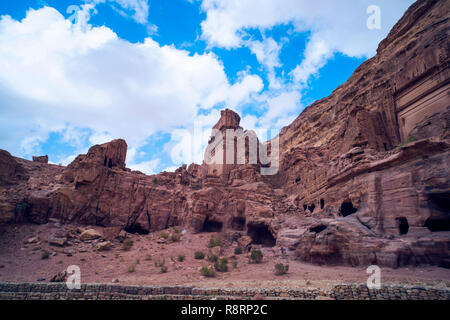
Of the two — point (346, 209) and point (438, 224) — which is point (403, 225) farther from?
point (346, 209)

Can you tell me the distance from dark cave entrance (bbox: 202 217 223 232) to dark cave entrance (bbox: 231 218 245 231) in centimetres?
130

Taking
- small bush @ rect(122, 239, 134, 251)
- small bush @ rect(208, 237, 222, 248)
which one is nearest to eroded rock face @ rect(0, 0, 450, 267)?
small bush @ rect(122, 239, 134, 251)

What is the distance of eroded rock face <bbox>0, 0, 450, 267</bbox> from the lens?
11602 millimetres

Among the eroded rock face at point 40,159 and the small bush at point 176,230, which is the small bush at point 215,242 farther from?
the eroded rock face at point 40,159

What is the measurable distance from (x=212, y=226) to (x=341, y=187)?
12.3 m

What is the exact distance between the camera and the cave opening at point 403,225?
39.2 feet

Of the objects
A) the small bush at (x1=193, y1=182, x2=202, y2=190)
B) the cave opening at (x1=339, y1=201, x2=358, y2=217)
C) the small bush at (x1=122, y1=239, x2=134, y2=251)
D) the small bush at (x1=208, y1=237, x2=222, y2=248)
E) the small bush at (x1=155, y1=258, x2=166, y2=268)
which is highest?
the small bush at (x1=193, y1=182, x2=202, y2=190)

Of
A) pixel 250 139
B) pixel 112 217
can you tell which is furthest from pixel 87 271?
pixel 250 139

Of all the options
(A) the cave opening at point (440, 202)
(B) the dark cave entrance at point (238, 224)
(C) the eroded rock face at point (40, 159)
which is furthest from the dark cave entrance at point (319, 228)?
(C) the eroded rock face at point (40, 159)

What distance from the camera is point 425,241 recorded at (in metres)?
10.3

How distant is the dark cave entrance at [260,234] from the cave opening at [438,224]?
12.2 meters

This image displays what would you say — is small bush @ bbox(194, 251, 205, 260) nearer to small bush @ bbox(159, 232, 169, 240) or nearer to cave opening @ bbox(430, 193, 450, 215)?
small bush @ bbox(159, 232, 169, 240)

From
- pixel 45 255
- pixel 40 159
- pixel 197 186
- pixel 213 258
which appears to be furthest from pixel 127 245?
pixel 40 159

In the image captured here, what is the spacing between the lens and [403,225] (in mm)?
12109
